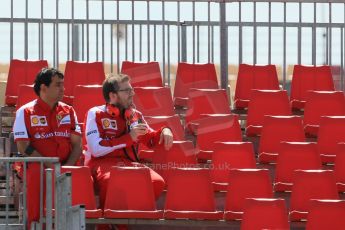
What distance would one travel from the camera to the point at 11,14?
1684cm

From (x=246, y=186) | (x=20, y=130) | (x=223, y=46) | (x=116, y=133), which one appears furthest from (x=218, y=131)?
A: (x=223, y=46)

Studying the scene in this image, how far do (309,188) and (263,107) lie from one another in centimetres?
185

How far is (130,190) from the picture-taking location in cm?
1321

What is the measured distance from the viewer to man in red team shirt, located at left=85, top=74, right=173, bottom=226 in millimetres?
13570

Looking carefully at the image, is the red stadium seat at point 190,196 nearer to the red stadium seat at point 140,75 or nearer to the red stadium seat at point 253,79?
the red stadium seat at point 253,79

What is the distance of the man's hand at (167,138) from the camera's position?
1362 cm

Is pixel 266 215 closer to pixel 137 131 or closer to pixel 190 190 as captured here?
pixel 190 190

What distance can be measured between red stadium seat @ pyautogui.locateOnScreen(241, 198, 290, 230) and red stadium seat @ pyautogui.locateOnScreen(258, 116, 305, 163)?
5.71 feet

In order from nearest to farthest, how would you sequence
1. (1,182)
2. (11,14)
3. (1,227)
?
1. (1,227)
2. (1,182)
3. (11,14)

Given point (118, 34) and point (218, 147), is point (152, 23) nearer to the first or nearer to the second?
point (118, 34)

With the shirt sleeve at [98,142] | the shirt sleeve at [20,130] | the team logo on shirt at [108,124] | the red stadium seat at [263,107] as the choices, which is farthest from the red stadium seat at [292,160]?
the shirt sleeve at [20,130]

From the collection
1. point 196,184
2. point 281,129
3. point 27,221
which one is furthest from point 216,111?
point 27,221

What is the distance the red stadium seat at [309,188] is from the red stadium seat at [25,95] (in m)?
2.64

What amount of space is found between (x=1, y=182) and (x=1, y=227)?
0.94m
